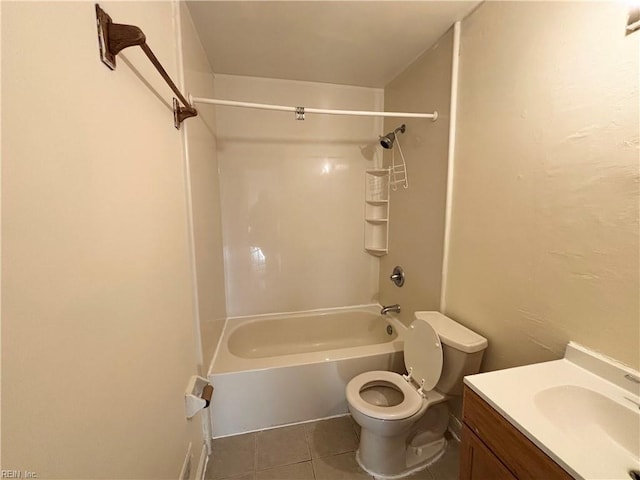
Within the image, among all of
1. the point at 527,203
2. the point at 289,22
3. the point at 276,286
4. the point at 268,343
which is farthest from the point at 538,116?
the point at 268,343

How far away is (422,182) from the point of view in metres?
1.90

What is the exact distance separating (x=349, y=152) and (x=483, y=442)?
2.17 m

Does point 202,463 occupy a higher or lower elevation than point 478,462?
lower

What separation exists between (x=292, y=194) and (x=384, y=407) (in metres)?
1.72

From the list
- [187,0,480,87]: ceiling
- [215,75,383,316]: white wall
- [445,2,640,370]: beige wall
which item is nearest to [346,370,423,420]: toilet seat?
[445,2,640,370]: beige wall

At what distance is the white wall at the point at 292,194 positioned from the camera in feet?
7.47

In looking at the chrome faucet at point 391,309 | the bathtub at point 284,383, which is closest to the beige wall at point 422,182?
the chrome faucet at point 391,309

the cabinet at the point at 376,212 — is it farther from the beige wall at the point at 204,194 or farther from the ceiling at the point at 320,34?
the beige wall at the point at 204,194

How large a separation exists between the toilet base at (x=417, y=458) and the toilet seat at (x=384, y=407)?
314 mm

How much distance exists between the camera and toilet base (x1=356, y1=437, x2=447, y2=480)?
1.44 meters

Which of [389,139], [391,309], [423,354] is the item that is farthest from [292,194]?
[423,354]

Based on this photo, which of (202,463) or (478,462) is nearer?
(478,462)

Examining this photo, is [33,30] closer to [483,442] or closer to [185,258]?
[185,258]

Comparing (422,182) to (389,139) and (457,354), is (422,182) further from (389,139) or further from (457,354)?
(457,354)
